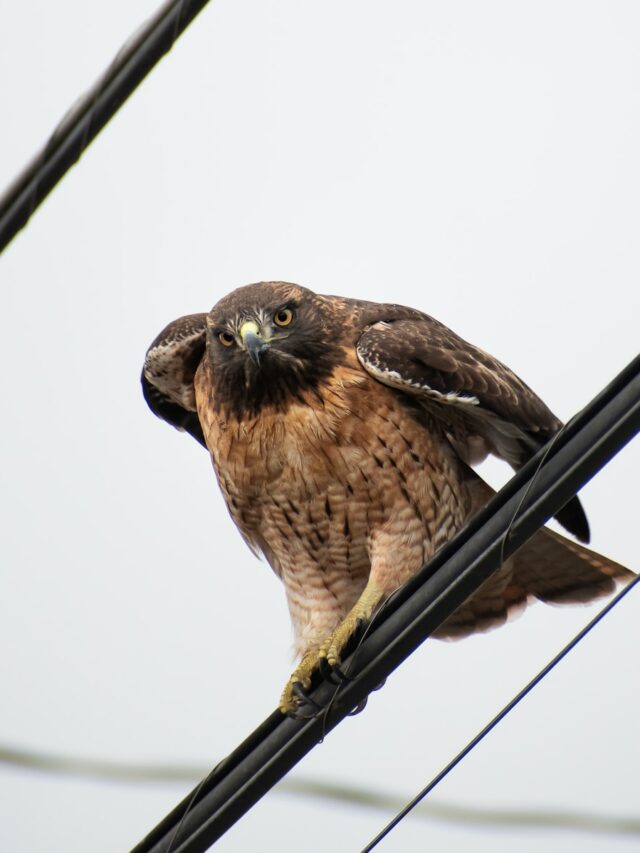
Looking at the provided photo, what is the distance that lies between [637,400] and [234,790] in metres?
1.76

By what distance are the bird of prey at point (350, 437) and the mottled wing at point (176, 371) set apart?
11.9 inches

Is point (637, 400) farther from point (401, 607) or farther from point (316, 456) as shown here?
point (316, 456)

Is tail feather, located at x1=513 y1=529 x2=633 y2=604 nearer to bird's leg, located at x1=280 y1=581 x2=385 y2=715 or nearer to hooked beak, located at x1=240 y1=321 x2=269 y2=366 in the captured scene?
bird's leg, located at x1=280 y1=581 x2=385 y2=715

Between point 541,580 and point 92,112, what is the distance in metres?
4.20

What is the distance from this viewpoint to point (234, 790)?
169 inches

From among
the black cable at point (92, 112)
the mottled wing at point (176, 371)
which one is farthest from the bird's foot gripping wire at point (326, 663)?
the black cable at point (92, 112)

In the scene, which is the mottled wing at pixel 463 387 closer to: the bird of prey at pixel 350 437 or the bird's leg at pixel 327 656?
the bird of prey at pixel 350 437

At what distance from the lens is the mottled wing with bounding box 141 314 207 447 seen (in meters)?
7.11

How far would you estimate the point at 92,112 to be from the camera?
3.60 metres

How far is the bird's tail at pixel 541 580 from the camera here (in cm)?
694

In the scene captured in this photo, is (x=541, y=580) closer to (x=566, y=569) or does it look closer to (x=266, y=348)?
(x=566, y=569)

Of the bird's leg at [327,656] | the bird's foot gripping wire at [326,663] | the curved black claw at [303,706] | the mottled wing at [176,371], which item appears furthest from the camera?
the mottled wing at [176,371]

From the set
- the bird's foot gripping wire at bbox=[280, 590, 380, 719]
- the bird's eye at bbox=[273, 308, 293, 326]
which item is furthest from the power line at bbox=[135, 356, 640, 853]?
the bird's eye at bbox=[273, 308, 293, 326]

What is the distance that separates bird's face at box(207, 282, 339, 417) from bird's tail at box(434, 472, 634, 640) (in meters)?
1.10
